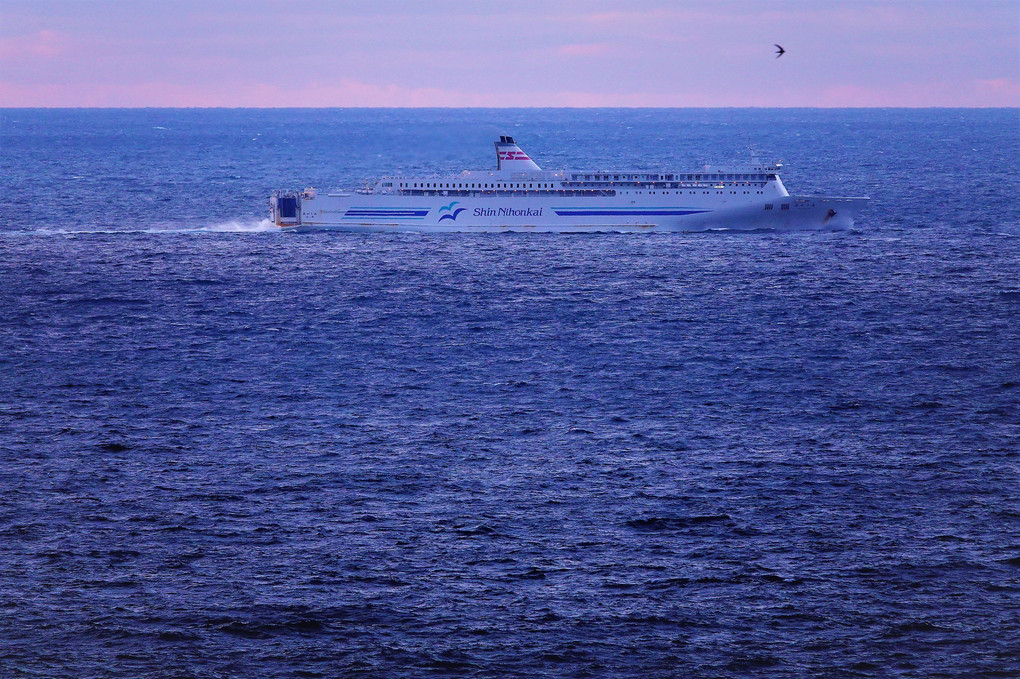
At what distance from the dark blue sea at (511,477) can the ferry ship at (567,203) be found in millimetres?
31942

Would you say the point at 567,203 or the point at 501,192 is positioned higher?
the point at 501,192

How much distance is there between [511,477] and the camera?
59750 mm

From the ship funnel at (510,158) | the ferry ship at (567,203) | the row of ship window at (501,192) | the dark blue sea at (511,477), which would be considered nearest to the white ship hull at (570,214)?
the ferry ship at (567,203)

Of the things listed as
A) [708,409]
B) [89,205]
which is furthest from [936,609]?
[89,205]

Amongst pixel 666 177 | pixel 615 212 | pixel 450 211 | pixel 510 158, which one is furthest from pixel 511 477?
pixel 510 158

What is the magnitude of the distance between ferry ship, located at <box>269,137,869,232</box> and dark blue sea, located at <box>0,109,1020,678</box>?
3194 cm

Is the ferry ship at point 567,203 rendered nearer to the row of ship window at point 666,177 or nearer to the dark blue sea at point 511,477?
the row of ship window at point 666,177

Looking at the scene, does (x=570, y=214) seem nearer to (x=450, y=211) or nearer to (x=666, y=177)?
(x=666, y=177)

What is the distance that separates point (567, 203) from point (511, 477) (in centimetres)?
8766

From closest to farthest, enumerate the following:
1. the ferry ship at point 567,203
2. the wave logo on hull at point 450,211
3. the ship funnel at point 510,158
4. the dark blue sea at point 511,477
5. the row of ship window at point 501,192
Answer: the dark blue sea at point 511,477
the ferry ship at point 567,203
the row of ship window at point 501,192
the wave logo on hull at point 450,211
the ship funnel at point 510,158

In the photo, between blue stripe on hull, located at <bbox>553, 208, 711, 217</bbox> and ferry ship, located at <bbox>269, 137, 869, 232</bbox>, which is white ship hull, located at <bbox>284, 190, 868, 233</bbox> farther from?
ferry ship, located at <bbox>269, 137, 869, 232</bbox>

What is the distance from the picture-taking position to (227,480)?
194 ft

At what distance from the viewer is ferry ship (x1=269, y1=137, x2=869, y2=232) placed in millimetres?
143875

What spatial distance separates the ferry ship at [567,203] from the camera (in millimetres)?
143875
